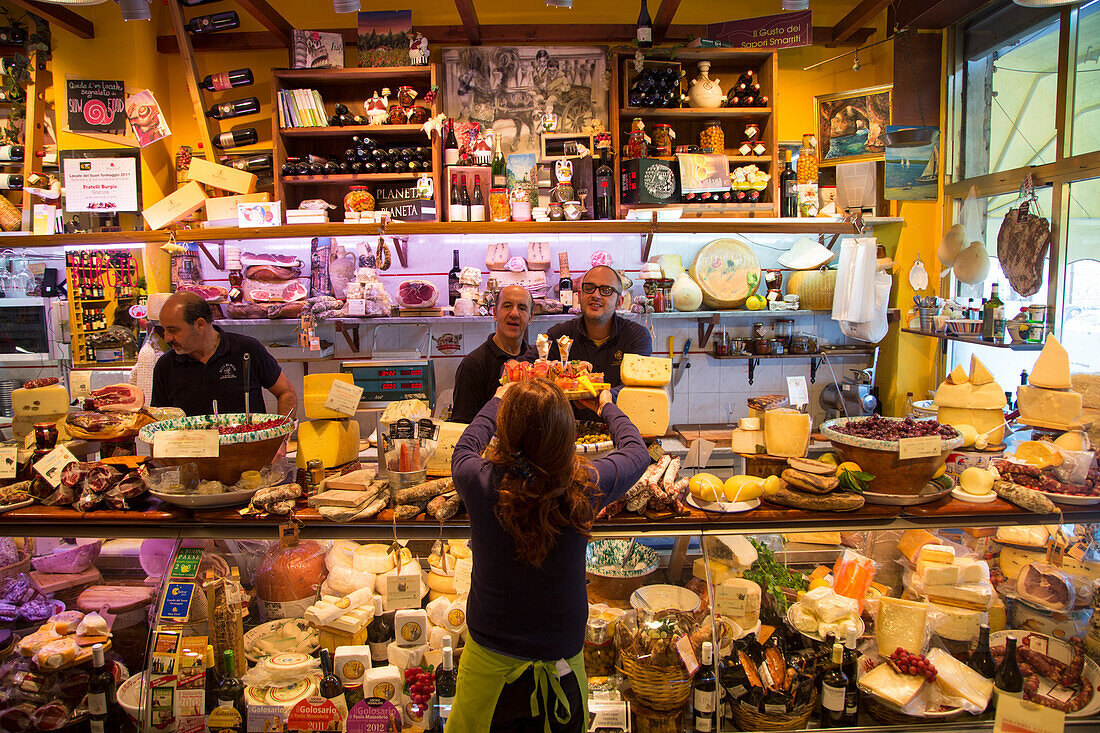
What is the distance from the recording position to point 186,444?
2.21m

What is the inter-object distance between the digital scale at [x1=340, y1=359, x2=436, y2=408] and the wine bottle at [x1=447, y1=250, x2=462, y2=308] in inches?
21.8

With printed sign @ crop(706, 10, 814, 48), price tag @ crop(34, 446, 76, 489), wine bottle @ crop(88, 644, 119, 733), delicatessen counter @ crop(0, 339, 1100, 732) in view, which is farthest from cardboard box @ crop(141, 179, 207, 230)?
printed sign @ crop(706, 10, 814, 48)

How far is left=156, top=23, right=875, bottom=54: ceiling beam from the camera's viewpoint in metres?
5.21

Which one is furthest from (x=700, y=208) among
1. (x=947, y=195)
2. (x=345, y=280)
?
(x=345, y=280)

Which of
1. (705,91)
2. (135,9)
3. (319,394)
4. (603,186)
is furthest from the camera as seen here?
(705,91)

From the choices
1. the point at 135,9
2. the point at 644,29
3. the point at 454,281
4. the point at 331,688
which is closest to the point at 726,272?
the point at 644,29

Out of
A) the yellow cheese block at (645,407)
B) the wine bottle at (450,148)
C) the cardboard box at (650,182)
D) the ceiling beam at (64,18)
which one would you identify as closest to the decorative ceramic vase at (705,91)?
the cardboard box at (650,182)

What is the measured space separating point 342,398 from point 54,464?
101 centimetres

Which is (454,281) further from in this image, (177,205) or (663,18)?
(663,18)

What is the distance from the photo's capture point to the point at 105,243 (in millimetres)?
4852

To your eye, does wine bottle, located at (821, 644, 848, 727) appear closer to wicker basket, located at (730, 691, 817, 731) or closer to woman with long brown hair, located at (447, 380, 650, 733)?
wicker basket, located at (730, 691, 817, 731)

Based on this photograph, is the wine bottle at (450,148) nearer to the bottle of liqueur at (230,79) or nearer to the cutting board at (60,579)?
the bottle of liqueur at (230,79)

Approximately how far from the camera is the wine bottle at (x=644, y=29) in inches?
193

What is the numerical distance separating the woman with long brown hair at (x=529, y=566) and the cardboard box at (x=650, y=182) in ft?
11.3
